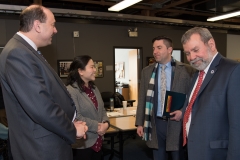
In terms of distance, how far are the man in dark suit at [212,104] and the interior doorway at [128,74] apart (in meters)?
6.58

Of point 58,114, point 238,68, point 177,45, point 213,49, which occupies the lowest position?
point 58,114

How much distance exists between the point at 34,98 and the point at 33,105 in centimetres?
4

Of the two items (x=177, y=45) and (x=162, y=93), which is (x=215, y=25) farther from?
(x=162, y=93)

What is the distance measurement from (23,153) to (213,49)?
1.59 metres

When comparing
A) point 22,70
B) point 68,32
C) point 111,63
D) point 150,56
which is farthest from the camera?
point 150,56

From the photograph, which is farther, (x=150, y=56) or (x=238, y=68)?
(x=150, y=56)

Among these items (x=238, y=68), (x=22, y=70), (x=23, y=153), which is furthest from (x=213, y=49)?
(x=23, y=153)

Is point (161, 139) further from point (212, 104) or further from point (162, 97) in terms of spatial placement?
point (212, 104)

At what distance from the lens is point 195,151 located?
162 cm

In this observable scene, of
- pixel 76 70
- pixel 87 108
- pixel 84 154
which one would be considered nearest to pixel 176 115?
pixel 87 108

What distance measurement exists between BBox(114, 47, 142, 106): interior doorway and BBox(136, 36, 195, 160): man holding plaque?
5599mm

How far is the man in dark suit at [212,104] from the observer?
1441 millimetres

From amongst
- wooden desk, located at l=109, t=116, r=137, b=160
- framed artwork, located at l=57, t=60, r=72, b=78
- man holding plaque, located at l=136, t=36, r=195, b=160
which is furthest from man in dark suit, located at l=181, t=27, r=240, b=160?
framed artwork, located at l=57, t=60, r=72, b=78

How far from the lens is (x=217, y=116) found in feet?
4.98
